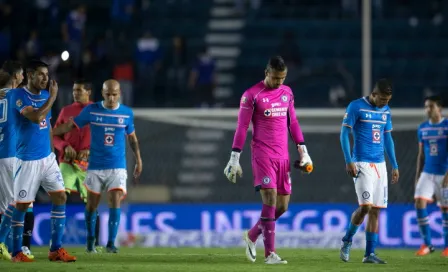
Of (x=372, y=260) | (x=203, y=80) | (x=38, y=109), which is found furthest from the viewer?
(x=203, y=80)

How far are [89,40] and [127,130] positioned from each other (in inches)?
431

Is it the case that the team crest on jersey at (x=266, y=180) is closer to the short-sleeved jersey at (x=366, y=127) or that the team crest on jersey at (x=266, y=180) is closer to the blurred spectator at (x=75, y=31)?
the short-sleeved jersey at (x=366, y=127)

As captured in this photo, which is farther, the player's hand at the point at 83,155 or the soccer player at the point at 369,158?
the player's hand at the point at 83,155

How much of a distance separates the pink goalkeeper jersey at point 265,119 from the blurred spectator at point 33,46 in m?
12.0

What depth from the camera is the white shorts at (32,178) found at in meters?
11.5

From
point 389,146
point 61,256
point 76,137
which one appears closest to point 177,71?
point 76,137

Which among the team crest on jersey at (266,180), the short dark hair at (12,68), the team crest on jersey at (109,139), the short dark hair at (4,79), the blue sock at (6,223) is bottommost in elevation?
the blue sock at (6,223)

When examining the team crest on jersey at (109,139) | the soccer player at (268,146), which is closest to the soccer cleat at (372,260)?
the soccer player at (268,146)

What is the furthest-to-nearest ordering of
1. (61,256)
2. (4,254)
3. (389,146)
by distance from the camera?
(389,146) → (4,254) → (61,256)

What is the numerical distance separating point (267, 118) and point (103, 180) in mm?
2866

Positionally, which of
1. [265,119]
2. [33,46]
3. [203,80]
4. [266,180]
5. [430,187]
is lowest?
[430,187]

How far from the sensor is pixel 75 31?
23516mm

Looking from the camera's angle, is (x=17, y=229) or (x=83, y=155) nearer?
(x=17, y=229)

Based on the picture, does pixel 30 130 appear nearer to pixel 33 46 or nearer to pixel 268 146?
pixel 268 146
